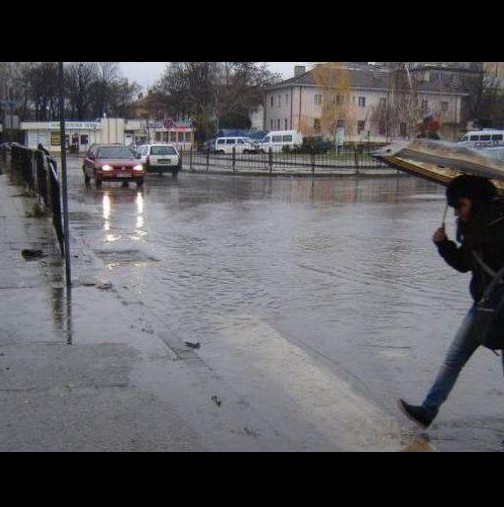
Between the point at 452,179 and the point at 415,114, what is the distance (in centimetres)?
4870

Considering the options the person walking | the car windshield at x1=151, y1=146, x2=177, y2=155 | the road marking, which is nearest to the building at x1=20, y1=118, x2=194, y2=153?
the car windshield at x1=151, y1=146, x2=177, y2=155

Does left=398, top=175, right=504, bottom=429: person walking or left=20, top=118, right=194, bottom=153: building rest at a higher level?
left=20, top=118, right=194, bottom=153: building

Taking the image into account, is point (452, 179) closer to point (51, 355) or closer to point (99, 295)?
point (51, 355)

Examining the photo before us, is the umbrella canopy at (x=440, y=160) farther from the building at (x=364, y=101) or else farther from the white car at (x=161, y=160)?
the building at (x=364, y=101)

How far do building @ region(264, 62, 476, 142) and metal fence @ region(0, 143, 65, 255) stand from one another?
30391mm

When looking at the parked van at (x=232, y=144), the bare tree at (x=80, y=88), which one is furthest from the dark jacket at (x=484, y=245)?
the bare tree at (x=80, y=88)

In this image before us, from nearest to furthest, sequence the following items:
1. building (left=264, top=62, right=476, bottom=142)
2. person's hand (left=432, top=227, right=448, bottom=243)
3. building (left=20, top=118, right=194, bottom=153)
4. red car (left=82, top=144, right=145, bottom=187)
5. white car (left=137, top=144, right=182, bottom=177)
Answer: person's hand (left=432, top=227, right=448, bottom=243) → red car (left=82, top=144, right=145, bottom=187) → white car (left=137, top=144, right=182, bottom=177) → building (left=264, top=62, right=476, bottom=142) → building (left=20, top=118, right=194, bottom=153)

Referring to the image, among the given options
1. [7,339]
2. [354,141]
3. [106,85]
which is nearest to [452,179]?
[7,339]

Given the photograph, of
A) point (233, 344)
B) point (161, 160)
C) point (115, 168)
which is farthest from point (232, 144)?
point (233, 344)

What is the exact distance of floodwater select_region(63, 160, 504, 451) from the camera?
19.5 feet

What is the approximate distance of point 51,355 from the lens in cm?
650

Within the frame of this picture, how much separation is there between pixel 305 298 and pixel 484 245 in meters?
4.78

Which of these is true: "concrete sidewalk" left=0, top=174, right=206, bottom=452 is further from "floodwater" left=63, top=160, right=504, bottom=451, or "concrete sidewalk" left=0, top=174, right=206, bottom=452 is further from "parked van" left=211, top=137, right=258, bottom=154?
"parked van" left=211, top=137, right=258, bottom=154

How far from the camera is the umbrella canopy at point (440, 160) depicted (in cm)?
457
